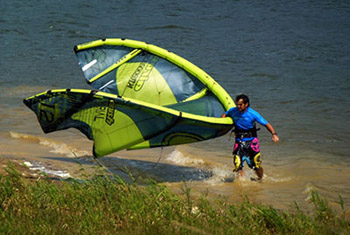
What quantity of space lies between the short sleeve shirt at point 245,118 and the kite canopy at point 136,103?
15cm

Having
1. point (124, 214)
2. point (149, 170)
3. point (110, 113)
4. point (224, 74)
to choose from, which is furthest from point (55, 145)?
point (224, 74)

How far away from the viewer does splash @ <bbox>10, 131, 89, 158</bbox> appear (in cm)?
1054

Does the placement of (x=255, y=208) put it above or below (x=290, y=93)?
above

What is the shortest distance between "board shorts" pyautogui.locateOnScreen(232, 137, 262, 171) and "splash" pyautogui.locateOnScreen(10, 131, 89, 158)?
10.1 ft

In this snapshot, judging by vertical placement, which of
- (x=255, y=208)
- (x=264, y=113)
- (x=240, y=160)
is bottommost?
(x=264, y=113)

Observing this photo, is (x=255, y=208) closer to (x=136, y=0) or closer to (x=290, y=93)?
(x=290, y=93)

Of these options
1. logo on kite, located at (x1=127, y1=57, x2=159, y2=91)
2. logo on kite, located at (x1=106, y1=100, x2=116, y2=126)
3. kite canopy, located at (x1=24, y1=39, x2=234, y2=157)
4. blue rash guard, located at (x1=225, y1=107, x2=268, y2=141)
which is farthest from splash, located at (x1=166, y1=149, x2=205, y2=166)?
logo on kite, located at (x1=106, y1=100, x2=116, y2=126)

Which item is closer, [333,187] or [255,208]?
[255,208]

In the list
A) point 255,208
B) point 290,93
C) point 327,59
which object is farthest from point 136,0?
point 255,208

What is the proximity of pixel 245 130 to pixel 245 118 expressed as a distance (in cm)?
19

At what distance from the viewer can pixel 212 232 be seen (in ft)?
17.0

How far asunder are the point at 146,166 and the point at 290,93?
7.08 meters

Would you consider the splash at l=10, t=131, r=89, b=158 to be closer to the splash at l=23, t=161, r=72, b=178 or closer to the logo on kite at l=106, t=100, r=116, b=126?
the splash at l=23, t=161, r=72, b=178

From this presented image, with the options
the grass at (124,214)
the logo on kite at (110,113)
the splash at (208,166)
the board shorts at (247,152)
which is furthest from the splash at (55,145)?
the grass at (124,214)
